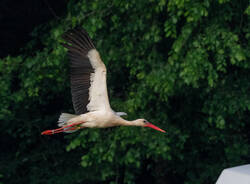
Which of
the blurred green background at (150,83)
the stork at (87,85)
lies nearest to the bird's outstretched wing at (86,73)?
the stork at (87,85)

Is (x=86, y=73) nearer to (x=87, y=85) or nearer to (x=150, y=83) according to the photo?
(x=87, y=85)

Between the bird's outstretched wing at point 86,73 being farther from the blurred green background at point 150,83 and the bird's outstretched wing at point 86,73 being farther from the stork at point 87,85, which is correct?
the blurred green background at point 150,83

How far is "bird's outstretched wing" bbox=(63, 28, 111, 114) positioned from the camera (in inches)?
138

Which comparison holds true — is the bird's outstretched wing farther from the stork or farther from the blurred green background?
the blurred green background

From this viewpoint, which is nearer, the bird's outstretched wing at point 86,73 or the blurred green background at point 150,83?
the bird's outstretched wing at point 86,73

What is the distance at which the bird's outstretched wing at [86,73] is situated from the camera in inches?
138

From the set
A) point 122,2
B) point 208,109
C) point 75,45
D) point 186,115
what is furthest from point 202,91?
point 75,45

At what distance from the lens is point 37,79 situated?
4180mm

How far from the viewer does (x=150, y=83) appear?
4004 mm

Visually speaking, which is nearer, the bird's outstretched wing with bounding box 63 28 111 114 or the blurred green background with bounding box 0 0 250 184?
the bird's outstretched wing with bounding box 63 28 111 114

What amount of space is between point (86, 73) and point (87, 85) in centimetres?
12

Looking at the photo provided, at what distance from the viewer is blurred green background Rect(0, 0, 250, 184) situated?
3883mm

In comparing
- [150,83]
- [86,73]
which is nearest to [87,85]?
[86,73]

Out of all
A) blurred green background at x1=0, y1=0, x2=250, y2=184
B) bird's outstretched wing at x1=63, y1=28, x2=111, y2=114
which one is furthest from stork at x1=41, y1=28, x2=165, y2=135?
blurred green background at x1=0, y1=0, x2=250, y2=184
